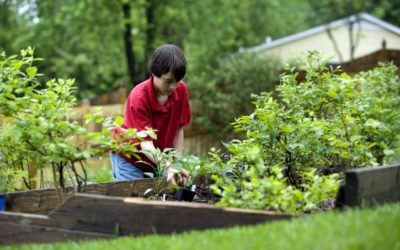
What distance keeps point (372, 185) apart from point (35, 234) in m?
2.07

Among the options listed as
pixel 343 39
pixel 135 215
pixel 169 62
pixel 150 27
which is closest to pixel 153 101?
pixel 169 62

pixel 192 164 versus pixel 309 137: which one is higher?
pixel 309 137

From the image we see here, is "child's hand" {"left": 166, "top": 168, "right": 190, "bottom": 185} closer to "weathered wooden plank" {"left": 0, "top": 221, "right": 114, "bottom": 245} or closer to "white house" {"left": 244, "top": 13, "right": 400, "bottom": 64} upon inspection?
"weathered wooden plank" {"left": 0, "top": 221, "right": 114, "bottom": 245}

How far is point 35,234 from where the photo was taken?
11.8 ft

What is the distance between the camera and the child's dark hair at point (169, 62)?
479 cm

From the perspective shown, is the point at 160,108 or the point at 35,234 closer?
the point at 35,234

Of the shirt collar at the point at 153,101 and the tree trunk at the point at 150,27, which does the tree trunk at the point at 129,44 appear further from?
the shirt collar at the point at 153,101

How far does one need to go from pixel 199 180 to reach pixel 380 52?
21.0 ft

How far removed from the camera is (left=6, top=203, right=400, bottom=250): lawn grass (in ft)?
9.27

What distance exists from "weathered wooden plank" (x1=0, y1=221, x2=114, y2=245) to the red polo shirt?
4.80 feet

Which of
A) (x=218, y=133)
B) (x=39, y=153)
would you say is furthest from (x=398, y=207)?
(x=218, y=133)

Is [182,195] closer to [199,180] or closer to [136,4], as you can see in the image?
[199,180]

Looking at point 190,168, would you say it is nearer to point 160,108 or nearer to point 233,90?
point 160,108

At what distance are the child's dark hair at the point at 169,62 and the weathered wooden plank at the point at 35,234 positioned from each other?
1709mm
